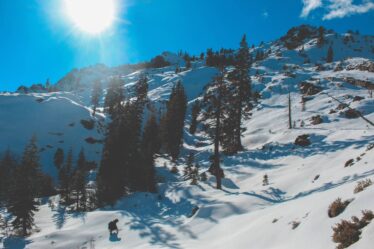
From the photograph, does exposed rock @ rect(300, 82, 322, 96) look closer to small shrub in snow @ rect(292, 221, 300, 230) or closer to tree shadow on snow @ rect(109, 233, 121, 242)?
tree shadow on snow @ rect(109, 233, 121, 242)

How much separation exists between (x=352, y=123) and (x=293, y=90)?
41.8 metres

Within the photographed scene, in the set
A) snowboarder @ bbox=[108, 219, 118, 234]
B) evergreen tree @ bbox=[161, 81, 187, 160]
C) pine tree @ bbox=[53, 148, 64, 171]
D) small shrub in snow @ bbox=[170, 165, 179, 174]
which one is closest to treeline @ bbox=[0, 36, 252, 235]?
small shrub in snow @ bbox=[170, 165, 179, 174]

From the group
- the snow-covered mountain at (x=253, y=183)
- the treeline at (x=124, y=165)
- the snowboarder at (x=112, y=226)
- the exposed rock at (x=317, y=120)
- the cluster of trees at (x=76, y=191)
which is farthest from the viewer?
the exposed rock at (x=317, y=120)

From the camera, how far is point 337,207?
9.23 meters

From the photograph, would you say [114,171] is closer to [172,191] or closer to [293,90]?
[172,191]

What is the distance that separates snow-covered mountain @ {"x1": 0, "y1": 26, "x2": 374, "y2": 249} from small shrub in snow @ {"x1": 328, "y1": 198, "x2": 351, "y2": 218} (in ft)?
0.71

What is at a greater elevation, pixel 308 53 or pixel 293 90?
pixel 308 53

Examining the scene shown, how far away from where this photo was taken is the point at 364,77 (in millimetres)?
76500

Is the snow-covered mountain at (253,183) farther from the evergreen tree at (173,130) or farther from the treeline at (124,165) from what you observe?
the evergreen tree at (173,130)

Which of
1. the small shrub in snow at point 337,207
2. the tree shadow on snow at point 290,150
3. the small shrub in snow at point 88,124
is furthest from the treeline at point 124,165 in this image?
the small shrub in snow at point 88,124

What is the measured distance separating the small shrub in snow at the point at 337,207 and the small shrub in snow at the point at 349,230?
0.99 meters

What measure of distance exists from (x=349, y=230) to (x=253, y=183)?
22.9 meters

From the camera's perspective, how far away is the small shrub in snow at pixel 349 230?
723 centimetres

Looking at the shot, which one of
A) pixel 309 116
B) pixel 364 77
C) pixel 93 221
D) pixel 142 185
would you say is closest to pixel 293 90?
pixel 364 77
